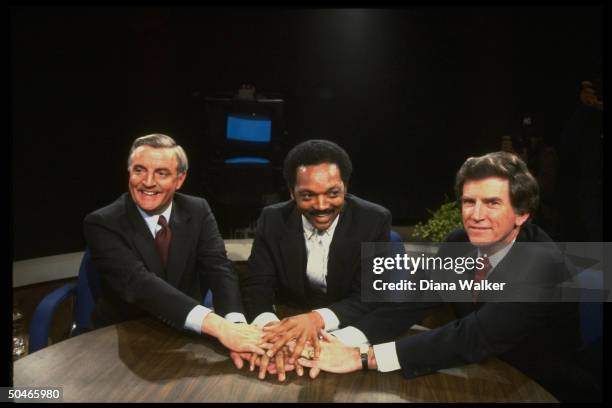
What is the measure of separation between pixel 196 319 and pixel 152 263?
41cm

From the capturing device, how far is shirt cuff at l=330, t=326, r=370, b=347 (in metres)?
1.72

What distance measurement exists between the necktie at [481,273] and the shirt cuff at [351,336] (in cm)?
38

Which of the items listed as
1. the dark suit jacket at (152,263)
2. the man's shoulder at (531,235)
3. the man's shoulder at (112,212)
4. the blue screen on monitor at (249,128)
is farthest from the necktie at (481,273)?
the blue screen on monitor at (249,128)

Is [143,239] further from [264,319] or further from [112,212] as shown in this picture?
[264,319]

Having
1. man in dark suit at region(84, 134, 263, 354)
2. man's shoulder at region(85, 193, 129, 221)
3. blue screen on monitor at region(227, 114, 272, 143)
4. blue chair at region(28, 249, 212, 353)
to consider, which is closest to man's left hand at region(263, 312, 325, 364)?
man in dark suit at region(84, 134, 263, 354)

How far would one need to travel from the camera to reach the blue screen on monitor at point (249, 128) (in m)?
5.36

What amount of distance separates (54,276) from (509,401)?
2.18 m

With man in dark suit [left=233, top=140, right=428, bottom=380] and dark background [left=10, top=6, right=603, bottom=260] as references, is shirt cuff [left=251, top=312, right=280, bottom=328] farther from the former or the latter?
dark background [left=10, top=6, right=603, bottom=260]

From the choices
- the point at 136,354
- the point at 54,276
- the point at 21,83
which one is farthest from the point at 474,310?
the point at 21,83

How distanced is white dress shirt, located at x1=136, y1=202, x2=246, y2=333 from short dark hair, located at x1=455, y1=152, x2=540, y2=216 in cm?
95

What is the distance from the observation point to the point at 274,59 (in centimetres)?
699

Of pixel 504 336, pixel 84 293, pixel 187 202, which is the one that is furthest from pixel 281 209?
pixel 504 336

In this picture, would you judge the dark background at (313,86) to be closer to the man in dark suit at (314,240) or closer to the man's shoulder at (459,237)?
the man in dark suit at (314,240)

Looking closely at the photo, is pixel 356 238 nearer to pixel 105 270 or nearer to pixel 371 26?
pixel 105 270
